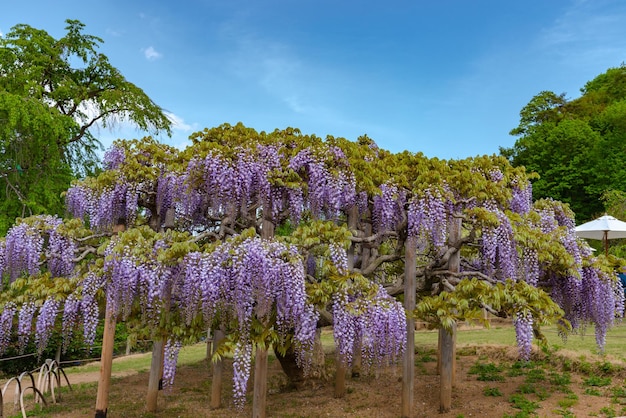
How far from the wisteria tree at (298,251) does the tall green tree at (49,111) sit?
6.61 metres

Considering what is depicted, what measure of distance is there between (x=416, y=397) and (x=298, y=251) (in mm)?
3965

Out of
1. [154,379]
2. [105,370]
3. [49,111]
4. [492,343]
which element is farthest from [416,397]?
[49,111]

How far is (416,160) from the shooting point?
7441 millimetres

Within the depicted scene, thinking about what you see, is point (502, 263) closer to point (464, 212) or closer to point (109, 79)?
point (464, 212)

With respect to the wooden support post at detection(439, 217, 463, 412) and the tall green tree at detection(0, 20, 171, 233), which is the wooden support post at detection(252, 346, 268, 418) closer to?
the wooden support post at detection(439, 217, 463, 412)

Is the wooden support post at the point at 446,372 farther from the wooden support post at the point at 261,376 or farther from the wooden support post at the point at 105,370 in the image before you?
the wooden support post at the point at 105,370

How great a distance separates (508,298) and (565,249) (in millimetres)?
1687

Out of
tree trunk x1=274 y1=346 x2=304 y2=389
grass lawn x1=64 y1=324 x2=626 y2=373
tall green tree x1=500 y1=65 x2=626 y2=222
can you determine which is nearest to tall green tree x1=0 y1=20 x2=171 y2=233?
grass lawn x1=64 y1=324 x2=626 y2=373

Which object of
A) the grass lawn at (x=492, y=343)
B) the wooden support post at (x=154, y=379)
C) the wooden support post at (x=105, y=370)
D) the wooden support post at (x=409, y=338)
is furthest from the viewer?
the grass lawn at (x=492, y=343)

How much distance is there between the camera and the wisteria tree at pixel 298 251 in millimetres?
5902

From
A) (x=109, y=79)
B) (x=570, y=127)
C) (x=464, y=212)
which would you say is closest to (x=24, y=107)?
(x=109, y=79)

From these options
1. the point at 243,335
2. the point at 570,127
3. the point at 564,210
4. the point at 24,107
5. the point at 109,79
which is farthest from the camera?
the point at 570,127

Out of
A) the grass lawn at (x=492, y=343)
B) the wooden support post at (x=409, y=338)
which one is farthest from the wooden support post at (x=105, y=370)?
the grass lawn at (x=492, y=343)

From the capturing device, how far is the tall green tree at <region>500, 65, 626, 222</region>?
85.5 ft
